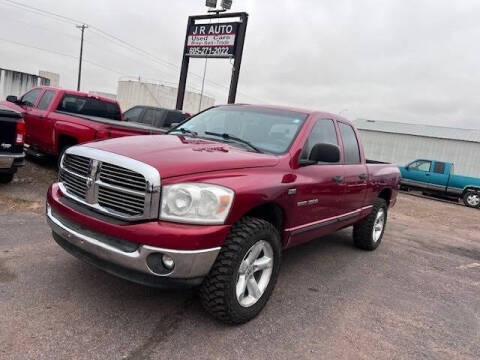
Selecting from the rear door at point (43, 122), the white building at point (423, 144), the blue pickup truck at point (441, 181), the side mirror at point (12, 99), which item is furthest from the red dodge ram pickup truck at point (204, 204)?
the white building at point (423, 144)

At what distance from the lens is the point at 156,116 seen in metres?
10.8

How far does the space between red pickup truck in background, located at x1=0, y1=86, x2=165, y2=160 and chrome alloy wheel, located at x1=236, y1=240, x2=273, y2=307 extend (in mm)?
3957

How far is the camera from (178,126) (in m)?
4.58

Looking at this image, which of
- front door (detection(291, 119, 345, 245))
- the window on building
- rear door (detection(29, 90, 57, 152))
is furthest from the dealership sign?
front door (detection(291, 119, 345, 245))

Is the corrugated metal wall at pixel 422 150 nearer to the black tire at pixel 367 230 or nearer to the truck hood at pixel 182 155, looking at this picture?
the black tire at pixel 367 230

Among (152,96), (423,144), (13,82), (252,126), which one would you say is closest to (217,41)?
(252,126)

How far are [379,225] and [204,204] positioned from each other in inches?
166

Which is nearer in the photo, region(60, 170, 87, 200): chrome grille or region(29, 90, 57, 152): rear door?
region(60, 170, 87, 200): chrome grille

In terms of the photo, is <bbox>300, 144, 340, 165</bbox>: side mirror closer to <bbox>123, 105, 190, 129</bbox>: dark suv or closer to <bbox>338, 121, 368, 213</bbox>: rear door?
<bbox>338, 121, 368, 213</bbox>: rear door

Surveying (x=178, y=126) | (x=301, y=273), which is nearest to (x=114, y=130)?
(x=178, y=126)

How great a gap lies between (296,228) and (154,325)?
5.01ft

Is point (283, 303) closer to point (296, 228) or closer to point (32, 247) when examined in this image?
point (296, 228)

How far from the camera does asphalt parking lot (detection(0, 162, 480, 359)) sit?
2.69 m

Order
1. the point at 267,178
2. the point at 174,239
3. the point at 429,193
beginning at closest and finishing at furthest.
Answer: the point at 174,239, the point at 267,178, the point at 429,193
